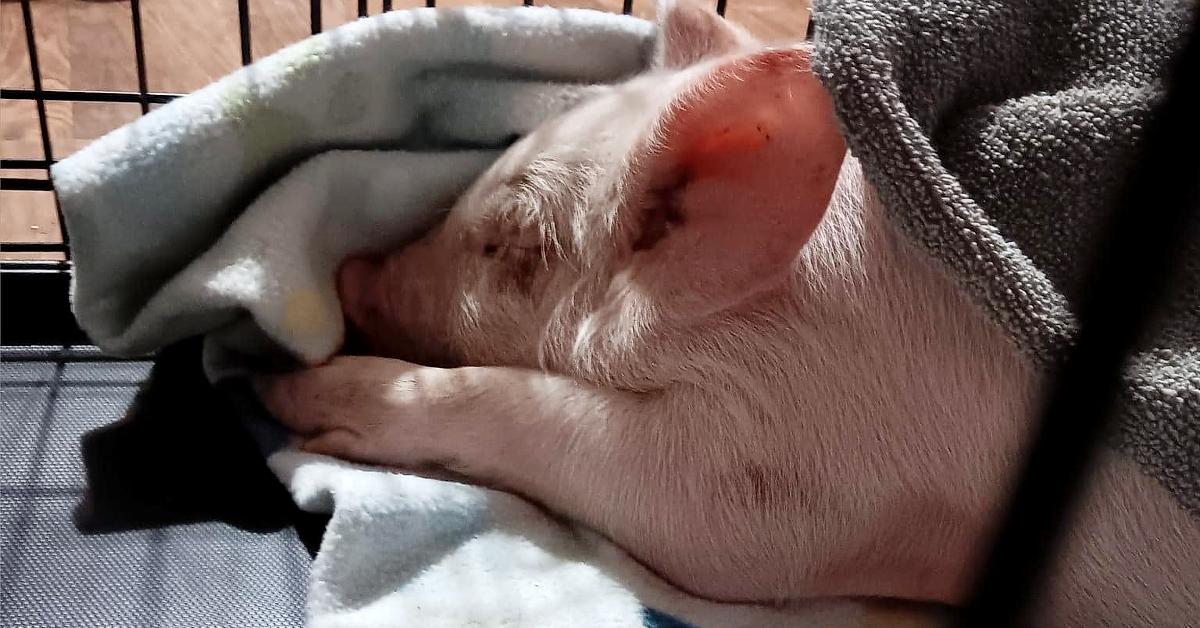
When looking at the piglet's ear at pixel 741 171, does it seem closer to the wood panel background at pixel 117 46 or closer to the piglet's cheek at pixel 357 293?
the piglet's cheek at pixel 357 293

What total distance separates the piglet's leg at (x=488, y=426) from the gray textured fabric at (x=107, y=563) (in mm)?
100

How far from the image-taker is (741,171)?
72 centimetres

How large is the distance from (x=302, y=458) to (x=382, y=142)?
317mm

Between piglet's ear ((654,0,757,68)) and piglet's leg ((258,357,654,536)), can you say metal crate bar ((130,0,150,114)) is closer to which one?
piglet's leg ((258,357,654,536))

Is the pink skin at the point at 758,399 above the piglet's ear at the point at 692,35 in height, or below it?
below

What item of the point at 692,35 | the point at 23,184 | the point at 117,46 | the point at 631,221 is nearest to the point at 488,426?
the point at 631,221

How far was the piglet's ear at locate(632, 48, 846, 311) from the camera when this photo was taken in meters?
0.69

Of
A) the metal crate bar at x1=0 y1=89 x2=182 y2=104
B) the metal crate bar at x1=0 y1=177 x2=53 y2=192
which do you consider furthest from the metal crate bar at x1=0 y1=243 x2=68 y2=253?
the metal crate bar at x1=0 y1=89 x2=182 y2=104

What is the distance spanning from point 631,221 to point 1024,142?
0.28 metres

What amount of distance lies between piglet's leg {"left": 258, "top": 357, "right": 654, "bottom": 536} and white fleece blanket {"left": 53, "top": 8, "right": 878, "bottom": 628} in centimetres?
2

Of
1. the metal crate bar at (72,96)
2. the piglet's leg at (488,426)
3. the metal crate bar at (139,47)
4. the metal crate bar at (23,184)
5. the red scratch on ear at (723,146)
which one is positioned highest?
the red scratch on ear at (723,146)

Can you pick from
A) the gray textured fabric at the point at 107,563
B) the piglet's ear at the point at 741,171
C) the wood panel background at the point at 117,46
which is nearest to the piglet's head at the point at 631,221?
the piglet's ear at the point at 741,171

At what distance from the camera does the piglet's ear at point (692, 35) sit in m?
0.98

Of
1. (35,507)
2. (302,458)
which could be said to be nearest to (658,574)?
(302,458)
